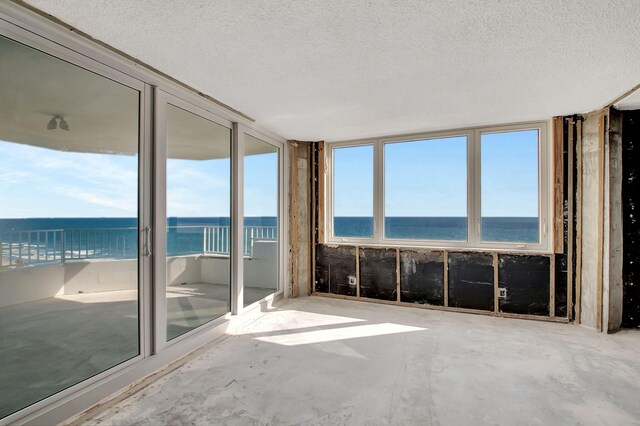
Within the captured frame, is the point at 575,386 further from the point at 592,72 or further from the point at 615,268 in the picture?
the point at 592,72

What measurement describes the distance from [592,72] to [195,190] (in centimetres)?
353

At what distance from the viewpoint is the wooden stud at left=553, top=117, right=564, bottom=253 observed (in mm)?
3439

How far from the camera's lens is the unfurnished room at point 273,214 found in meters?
1.69

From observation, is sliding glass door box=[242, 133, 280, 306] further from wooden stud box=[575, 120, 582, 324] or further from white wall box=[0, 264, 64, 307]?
wooden stud box=[575, 120, 582, 324]

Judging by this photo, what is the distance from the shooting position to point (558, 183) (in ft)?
11.3

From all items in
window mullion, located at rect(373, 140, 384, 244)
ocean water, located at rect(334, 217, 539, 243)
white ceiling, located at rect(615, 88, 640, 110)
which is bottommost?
ocean water, located at rect(334, 217, 539, 243)

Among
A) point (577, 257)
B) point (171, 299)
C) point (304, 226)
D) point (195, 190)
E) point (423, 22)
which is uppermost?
point (423, 22)

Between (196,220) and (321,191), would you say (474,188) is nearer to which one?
(321,191)

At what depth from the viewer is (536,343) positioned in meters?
2.86

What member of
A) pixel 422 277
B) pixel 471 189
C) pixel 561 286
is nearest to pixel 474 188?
pixel 471 189

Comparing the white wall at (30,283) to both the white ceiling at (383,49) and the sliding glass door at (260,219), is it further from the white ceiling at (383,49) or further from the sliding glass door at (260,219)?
the sliding glass door at (260,219)

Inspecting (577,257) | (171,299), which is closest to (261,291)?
(171,299)

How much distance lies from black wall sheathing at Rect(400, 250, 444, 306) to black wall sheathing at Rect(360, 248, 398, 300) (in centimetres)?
14

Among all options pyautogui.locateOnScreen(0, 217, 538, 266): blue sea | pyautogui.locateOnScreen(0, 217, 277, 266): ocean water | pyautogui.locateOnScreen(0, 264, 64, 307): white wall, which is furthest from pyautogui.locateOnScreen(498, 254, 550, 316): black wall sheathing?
pyautogui.locateOnScreen(0, 264, 64, 307): white wall
